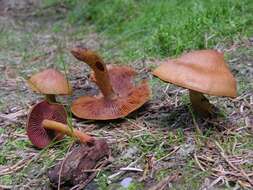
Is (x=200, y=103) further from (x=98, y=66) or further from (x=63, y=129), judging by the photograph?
(x=63, y=129)

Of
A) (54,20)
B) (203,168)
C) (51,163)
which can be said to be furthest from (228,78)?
(54,20)

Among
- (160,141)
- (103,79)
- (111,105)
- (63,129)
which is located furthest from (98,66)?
(160,141)

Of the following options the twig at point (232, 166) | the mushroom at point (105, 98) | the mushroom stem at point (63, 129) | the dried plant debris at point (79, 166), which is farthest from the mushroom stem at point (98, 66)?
the twig at point (232, 166)

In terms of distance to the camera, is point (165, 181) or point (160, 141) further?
point (160, 141)

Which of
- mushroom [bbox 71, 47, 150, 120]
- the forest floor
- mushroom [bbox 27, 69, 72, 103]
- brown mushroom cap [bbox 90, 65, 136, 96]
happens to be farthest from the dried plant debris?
brown mushroom cap [bbox 90, 65, 136, 96]

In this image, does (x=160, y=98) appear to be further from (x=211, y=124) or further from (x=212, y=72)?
(x=212, y=72)

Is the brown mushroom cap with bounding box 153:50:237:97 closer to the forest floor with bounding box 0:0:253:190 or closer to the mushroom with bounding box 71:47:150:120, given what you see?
the forest floor with bounding box 0:0:253:190

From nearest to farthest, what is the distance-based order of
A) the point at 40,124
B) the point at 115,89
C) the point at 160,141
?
the point at 160,141 < the point at 40,124 < the point at 115,89

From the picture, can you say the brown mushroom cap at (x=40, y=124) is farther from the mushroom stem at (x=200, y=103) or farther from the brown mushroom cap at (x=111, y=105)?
the mushroom stem at (x=200, y=103)
